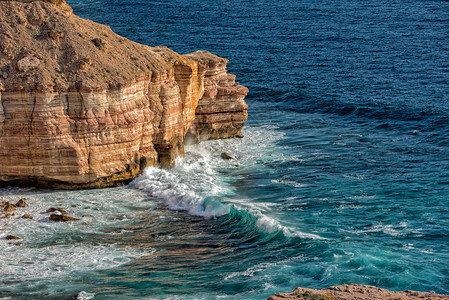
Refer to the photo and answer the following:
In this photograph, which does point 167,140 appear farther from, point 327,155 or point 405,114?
point 405,114

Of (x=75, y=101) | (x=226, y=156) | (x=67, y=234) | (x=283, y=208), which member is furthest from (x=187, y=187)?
(x=67, y=234)

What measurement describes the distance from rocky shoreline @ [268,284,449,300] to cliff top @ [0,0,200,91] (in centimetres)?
1925

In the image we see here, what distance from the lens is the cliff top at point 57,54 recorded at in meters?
35.5

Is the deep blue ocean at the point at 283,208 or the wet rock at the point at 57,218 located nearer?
the deep blue ocean at the point at 283,208

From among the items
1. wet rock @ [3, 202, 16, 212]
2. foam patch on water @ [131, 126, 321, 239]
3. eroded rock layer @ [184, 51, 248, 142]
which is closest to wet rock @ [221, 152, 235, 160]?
foam patch on water @ [131, 126, 321, 239]

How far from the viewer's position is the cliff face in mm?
35219

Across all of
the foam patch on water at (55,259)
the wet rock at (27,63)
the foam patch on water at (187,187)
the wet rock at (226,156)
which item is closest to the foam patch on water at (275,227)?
the foam patch on water at (187,187)

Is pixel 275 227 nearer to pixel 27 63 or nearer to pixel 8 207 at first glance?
pixel 8 207

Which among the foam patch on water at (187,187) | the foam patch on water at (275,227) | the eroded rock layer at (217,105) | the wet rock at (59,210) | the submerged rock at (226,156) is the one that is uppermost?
the eroded rock layer at (217,105)

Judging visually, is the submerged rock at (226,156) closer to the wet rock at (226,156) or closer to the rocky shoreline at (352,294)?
the wet rock at (226,156)

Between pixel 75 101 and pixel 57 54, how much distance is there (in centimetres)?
357

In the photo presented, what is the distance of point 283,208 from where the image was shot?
117 ft

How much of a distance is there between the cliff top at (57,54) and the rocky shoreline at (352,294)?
19246 mm

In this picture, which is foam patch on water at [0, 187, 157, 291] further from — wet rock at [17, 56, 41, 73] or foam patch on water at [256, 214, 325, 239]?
wet rock at [17, 56, 41, 73]
